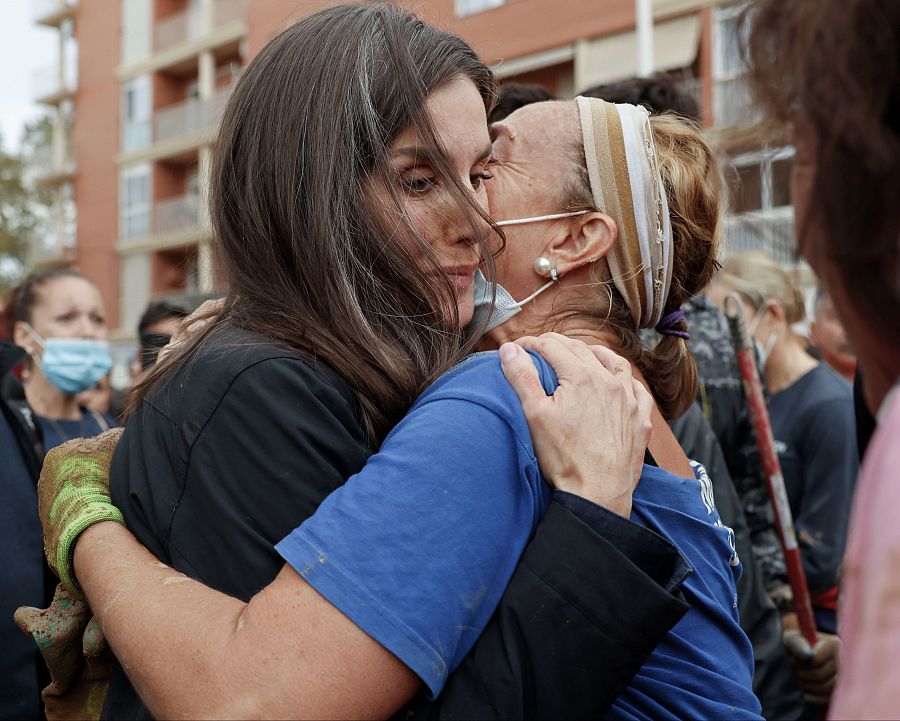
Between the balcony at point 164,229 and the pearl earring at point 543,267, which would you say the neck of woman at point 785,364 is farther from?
the balcony at point 164,229

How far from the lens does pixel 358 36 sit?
5.65ft

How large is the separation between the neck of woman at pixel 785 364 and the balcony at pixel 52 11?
3355cm

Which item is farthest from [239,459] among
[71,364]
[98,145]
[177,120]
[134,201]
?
[98,145]

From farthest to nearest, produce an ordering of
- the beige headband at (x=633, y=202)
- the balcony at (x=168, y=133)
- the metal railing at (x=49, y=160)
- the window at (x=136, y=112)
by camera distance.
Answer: the metal railing at (x=49, y=160), the window at (x=136, y=112), the balcony at (x=168, y=133), the beige headband at (x=633, y=202)

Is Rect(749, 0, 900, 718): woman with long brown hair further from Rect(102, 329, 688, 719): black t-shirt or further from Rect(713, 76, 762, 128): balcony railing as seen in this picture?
Rect(102, 329, 688, 719): black t-shirt

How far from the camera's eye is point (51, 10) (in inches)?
1307

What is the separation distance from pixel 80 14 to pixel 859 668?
3545 centimetres

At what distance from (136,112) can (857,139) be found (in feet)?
105

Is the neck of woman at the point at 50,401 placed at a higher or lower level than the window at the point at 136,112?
higher

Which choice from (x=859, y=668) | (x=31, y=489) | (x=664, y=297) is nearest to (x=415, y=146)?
(x=664, y=297)

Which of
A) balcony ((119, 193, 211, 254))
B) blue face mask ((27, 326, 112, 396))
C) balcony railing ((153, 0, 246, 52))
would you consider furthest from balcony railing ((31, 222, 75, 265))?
blue face mask ((27, 326, 112, 396))

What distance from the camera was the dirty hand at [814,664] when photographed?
3607 millimetres

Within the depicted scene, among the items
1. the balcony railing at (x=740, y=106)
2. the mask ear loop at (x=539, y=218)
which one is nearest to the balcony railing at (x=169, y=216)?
the mask ear loop at (x=539, y=218)

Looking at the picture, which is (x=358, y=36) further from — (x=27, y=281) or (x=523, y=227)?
(x=27, y=281)
